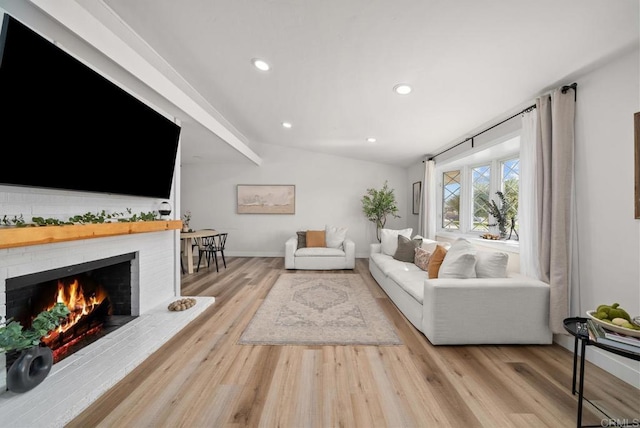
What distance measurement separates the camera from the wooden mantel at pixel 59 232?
136 centimetres

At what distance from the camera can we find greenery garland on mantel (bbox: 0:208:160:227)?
4.99ft

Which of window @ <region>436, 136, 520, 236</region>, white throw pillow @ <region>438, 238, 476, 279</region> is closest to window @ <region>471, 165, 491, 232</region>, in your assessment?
window @ <region>436, 136, 520, 236</region>

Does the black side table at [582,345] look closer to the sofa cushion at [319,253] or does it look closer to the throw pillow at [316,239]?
the sofa cushion at [319,253]

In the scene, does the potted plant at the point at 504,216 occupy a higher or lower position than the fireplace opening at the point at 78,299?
higher

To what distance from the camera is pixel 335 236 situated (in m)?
5.37

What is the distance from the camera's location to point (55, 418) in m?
1.30

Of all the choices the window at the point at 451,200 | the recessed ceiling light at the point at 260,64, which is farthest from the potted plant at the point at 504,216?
the recessed ceiling light at the point at 260,64

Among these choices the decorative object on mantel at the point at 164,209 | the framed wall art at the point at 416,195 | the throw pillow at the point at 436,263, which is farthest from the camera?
the framed wall art at the point at 416,195

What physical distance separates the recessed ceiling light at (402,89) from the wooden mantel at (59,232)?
9.21 feet

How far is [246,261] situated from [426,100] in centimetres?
467

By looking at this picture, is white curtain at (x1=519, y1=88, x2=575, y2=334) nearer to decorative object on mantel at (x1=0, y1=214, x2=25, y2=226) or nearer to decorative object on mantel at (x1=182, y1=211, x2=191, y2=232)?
decorative object on mantel at (x1=0, y1=214, x2=25, y2=226)

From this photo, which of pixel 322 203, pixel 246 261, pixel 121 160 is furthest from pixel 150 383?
pixel 322 203

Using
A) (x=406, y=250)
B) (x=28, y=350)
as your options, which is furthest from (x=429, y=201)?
(x=28, y=350)

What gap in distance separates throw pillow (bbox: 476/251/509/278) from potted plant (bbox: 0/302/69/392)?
328 cm
